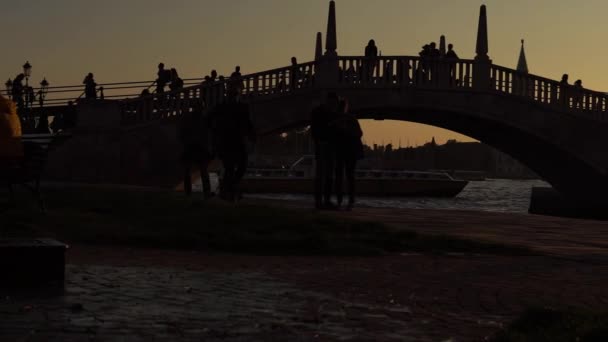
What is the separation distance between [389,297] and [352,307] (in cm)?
49

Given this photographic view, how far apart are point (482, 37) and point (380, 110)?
3.53m

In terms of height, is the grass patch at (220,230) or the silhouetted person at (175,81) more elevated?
the silhouetted person at (175,81)

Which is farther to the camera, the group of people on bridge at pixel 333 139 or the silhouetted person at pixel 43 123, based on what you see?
the silhouetted person at pixel 43 123

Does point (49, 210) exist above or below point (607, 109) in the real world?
below

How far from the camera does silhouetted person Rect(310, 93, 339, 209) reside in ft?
48.5

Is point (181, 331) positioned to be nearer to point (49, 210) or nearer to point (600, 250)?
point (600, 250)

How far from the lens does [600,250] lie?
976 cm

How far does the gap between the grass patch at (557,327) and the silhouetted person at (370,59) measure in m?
27.4

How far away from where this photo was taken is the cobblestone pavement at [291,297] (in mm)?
4840

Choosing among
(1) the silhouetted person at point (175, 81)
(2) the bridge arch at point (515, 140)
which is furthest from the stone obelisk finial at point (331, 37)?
(1) the silhouetted person at point (175, 81)

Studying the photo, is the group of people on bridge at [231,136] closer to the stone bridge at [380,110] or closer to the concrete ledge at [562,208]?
the stone bridge at [380,110]

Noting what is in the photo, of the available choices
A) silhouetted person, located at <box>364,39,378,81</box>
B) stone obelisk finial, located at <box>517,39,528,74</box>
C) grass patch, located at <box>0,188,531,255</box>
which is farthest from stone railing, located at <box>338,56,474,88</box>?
stone obelisk finial, located at <box>517,39,528,74</box>

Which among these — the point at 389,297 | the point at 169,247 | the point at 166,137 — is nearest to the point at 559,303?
the point at 389,297

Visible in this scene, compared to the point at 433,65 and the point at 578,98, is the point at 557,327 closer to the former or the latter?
the point at 433,65
